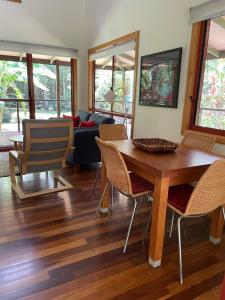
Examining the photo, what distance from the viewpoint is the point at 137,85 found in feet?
12.5

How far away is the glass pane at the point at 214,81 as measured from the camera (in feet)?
8.56

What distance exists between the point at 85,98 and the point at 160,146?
4371 millimetres

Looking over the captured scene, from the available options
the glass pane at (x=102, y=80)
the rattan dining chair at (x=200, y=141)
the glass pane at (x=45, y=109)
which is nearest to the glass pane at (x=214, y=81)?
the rattan dining chair at (x=200, y=141)

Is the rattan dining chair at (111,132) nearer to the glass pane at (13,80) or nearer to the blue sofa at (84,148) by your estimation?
the blue sofa at (84,148)

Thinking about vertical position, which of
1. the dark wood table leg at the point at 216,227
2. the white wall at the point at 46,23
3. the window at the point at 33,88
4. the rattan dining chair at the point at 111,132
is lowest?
the dark wood table leg at the point at 216,227

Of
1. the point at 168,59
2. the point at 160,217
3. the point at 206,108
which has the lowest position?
the point at 160,217

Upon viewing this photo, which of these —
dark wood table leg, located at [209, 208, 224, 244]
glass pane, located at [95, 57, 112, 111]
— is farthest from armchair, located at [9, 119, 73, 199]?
glass pane, located at [95, 57, 112, 111]

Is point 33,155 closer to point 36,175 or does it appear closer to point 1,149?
point 36,175

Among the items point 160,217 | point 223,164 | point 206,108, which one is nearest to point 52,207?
point 160,217

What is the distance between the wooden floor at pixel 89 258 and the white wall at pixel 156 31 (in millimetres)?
1260

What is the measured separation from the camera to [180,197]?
1831 millimetres

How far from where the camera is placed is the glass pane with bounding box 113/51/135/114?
4.25 metres

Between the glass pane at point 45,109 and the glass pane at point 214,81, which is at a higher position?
the glass pane at point 214,81

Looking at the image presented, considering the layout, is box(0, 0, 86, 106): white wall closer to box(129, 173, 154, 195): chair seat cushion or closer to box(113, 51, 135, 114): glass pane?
box(113, 51, 135, 114): glass pane
